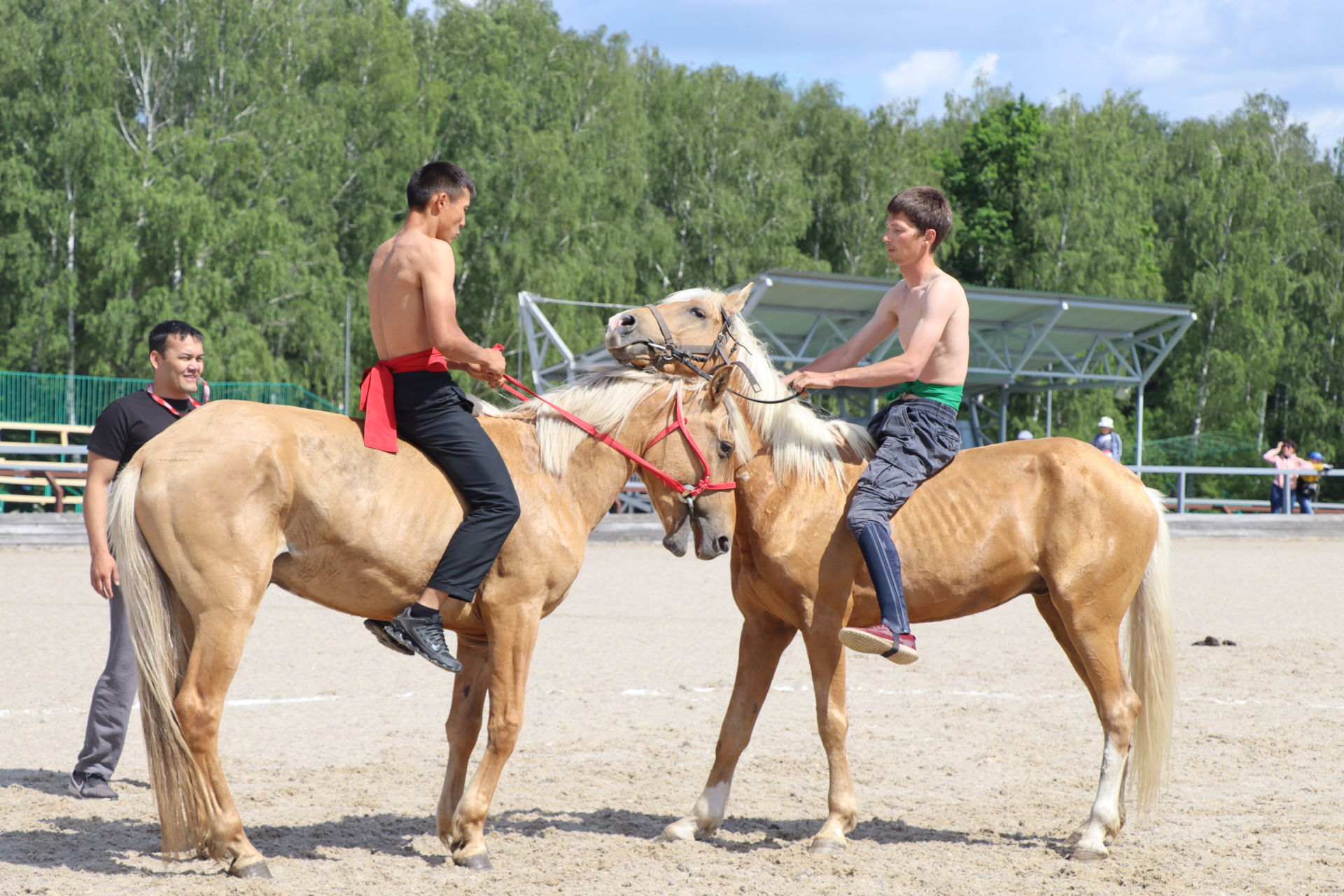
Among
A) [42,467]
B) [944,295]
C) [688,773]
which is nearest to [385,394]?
[944,295]

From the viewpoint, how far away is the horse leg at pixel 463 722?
455 cm

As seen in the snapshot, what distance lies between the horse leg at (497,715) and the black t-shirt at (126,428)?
1.83m

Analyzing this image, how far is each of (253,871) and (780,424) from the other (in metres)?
2.48

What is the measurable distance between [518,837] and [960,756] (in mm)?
2457

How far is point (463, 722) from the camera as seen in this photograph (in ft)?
15.3

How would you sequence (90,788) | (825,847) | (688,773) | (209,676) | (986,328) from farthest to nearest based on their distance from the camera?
1. (986,328)
2. (688,773)
3. (90,788)
4. (825,847)
5. (209,676)

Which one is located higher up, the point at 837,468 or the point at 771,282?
the point at 771,282

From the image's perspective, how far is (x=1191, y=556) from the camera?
17766 millimetres

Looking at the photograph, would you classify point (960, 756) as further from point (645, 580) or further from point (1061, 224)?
point (1061, 224)

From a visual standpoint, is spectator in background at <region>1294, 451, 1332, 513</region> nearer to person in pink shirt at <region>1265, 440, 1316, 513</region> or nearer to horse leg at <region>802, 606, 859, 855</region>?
person in pink shirt at <region>1265, 440, 1316, 513</region>

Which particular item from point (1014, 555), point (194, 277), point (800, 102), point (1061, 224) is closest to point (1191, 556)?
point (1014, 555)

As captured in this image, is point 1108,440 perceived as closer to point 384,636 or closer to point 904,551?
point 904,551

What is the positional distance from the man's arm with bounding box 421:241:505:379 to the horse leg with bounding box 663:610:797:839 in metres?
1.53

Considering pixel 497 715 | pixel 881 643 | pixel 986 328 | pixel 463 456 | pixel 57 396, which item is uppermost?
pixel 986 328
